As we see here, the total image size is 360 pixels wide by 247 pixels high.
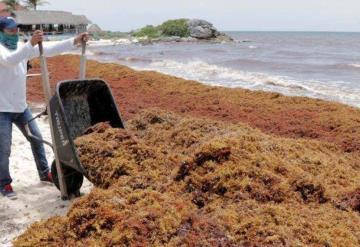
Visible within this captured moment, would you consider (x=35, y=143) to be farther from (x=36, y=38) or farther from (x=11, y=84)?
(x=36, y=38)

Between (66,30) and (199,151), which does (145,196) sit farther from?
(66,30)

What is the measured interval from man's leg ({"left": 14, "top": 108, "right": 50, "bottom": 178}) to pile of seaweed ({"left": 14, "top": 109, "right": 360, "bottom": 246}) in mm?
718

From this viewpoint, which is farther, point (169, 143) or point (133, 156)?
point (169, 143)

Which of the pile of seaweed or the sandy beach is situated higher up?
the pile of seaweed

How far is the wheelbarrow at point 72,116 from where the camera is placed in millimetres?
4297

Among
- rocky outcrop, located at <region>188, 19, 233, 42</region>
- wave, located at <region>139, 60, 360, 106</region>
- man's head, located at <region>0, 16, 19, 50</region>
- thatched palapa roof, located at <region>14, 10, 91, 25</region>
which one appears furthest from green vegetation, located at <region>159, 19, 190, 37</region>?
man's head, located at <region>0, 16, 19, 50</region>

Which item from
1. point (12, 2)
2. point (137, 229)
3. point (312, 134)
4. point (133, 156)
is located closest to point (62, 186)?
point (133, 156)

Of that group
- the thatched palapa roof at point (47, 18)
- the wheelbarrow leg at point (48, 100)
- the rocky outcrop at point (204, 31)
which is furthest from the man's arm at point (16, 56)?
the rocky outcrop at point (204, 31)

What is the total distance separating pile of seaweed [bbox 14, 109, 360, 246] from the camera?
3.08 metres

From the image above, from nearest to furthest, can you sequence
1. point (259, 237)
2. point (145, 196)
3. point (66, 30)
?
point (259, 237), point (145, 196), point (66, 30)

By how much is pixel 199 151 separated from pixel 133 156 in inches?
27.5

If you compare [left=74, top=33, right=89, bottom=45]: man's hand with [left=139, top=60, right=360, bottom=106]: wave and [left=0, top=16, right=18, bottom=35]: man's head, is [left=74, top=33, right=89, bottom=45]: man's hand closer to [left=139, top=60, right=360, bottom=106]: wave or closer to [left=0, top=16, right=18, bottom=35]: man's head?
[left=0, top=16, right=18, bottom=35]: man's head

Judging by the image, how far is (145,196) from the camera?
361 centimetres

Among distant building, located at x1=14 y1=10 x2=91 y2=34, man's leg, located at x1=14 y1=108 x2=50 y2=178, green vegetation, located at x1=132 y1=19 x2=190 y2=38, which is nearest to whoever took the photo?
man's leg, located at x1=14 y1=108 x2=50 y2=178
